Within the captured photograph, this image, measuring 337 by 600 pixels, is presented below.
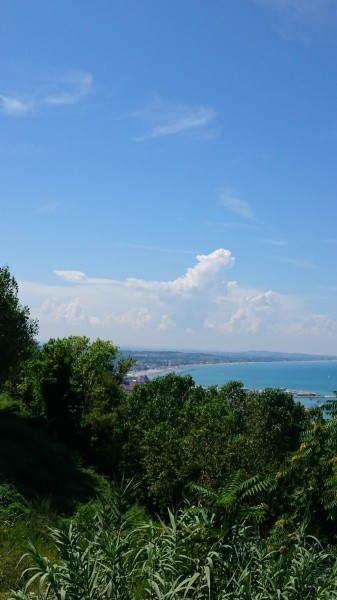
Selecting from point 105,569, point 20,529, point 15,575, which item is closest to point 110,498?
point 105,569

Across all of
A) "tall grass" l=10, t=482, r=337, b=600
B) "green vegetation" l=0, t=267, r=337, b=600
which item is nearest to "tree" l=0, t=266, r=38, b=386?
"green vegetation" l=0, t=267, r=337, b=600

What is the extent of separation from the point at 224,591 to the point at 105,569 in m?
0.88

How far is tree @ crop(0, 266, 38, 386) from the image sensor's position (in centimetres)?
2623

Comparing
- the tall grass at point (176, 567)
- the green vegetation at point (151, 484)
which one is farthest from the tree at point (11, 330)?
the tall grass at point (176, 567)

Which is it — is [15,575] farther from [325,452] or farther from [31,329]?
[31,329]

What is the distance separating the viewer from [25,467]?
19.8m

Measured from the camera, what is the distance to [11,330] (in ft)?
86.8

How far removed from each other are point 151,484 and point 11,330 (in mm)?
9139

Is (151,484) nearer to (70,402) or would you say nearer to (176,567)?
(70,402)

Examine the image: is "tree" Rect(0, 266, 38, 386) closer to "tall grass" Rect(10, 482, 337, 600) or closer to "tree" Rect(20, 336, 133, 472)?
"tree" Rect(20, 336, 133, 472)

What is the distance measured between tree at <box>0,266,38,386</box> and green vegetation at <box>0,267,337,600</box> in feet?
0.27

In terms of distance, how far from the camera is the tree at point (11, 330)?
2623 cm

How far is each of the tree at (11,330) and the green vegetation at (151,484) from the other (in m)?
0.08

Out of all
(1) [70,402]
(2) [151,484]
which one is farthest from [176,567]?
(1) [70,402]
